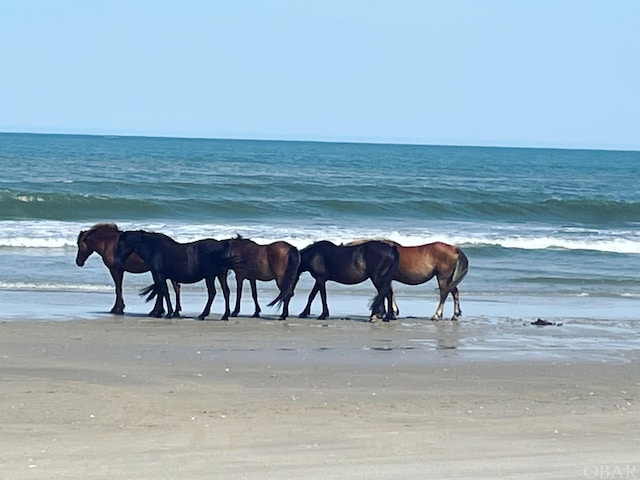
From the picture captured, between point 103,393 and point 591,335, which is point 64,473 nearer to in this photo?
point 103,393

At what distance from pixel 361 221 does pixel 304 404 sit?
2609 centimetres

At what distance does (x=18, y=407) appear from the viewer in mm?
7680

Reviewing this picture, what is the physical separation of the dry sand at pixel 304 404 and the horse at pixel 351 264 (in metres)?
1.49

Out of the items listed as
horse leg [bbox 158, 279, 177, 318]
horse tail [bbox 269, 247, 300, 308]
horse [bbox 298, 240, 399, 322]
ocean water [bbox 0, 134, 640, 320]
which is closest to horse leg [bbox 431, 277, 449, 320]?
ocean water [bbox 0, 134, 640, 320]

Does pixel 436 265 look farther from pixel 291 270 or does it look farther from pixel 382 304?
pixel 291 270

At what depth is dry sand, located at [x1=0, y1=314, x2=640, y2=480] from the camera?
243 inches

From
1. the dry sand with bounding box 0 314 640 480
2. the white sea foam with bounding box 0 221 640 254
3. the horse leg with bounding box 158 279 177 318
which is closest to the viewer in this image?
the dry sand with bounding box 0 314 640 480

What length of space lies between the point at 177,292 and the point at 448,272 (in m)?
3.31

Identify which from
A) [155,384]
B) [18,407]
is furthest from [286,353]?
[18,407]

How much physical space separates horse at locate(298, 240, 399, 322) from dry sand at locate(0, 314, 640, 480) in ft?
4.88

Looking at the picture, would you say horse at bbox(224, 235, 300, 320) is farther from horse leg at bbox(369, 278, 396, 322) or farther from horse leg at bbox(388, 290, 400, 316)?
horse leg at bbox(388, 290, 400, 316)

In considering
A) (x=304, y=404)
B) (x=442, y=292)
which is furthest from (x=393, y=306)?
(x=304, y=404)

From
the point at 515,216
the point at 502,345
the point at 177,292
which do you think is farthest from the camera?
the point at 515,216

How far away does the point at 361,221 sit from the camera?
34.1 metres
